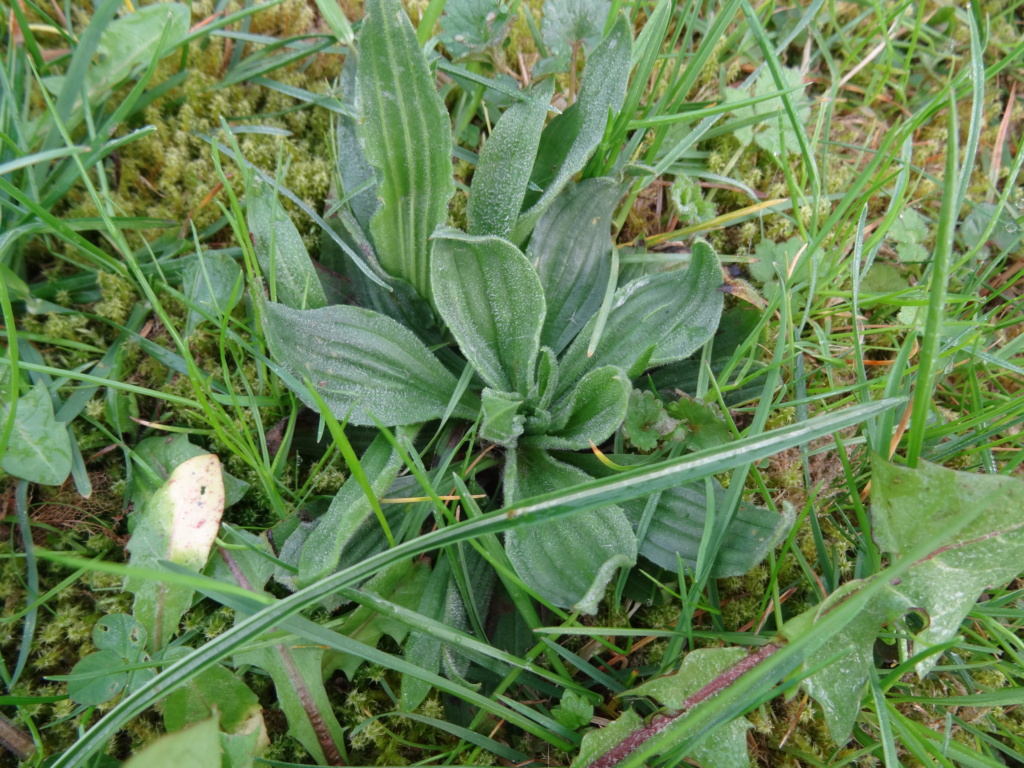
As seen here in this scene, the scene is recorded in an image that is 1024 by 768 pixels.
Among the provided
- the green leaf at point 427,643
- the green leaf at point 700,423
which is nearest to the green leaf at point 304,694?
the green leaf at point 427,643

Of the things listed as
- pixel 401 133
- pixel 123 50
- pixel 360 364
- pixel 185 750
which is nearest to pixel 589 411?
pixel 360 364

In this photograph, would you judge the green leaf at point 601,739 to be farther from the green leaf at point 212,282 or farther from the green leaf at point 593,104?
the green leaf at point 212,282

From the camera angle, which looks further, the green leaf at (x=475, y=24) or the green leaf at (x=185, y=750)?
the green leaf at (x=475, y=24)

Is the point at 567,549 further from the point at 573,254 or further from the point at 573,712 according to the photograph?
the point at 573,254

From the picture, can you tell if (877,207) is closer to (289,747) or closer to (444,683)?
(444,683)

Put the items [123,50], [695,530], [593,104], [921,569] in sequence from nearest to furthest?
[921,569]
[695,530]
[593,104]
[123,50]

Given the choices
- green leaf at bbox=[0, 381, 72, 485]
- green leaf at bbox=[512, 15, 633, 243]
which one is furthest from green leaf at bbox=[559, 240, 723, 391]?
green leaf at bbox=[0, 381, 72, 485]
